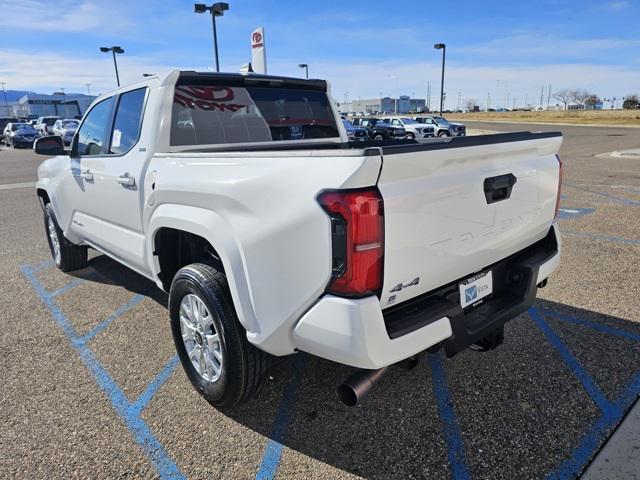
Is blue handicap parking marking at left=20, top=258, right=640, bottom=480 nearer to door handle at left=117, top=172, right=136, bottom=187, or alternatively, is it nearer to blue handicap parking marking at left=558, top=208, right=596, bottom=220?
door handle at left=117, top=172, right=136, bottom=187

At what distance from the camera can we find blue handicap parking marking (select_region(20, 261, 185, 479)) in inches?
95.8

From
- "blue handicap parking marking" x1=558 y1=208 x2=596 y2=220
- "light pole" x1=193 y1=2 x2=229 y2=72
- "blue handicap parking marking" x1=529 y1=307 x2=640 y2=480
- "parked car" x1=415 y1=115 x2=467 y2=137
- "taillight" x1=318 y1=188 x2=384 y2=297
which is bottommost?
"blue handicap parking marking" x1=529 y1=307 x2=640 y2=480

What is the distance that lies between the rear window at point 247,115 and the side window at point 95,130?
42.4 inches

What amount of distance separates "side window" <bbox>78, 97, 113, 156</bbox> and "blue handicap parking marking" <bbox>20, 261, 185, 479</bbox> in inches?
58.1

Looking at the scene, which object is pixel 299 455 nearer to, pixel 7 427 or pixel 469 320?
pixel 469 320

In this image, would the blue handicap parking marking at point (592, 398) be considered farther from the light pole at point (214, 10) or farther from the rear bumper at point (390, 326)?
the light pole at point (214, 10)

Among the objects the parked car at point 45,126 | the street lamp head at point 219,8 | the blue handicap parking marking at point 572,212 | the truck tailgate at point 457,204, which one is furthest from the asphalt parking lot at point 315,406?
the parked car at point 45,126

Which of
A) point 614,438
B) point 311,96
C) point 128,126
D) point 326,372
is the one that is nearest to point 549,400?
point 614,438

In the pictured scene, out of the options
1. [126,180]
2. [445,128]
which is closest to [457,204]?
[126,180]

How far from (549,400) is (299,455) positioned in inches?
60.6

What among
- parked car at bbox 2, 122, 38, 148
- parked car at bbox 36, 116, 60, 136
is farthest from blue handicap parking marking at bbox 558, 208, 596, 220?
parked car at bbox 36, 116, 60, 136

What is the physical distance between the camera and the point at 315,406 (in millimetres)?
2832

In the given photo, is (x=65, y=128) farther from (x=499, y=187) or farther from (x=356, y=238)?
(x=356, y=238)

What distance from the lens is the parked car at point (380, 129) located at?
1144 inches
